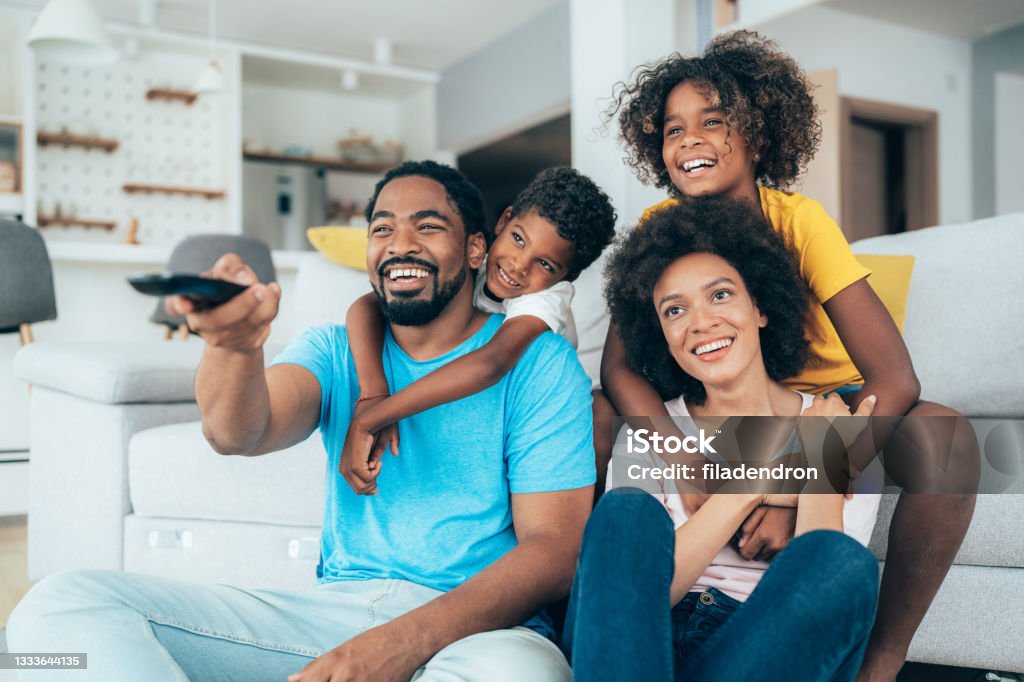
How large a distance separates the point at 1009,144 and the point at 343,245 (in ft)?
15.3

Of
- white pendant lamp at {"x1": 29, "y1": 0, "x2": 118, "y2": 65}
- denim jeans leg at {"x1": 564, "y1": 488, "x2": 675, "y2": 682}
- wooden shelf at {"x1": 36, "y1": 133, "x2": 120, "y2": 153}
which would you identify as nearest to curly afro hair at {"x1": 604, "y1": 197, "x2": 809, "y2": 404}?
denim jeans leg at {"x1": 564, "y1": 488, "x2": 675, "y2": 682}

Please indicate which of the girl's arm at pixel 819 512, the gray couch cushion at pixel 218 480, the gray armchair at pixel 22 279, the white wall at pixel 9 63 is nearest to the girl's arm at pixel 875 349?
the girl's arm at pixel 819 512

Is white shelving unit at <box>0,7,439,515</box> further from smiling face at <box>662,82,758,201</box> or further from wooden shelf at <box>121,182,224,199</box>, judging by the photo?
smiling face at <box>662,82,758,201</box>

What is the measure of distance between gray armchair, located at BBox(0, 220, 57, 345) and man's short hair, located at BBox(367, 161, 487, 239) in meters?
2.39

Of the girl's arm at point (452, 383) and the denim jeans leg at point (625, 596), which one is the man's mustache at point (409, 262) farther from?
the denim jeans leg at point (625, 596)

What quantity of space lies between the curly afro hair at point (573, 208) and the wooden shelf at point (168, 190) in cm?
451

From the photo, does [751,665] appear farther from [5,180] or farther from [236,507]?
[5,180]

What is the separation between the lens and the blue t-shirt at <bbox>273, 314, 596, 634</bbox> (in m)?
1.21

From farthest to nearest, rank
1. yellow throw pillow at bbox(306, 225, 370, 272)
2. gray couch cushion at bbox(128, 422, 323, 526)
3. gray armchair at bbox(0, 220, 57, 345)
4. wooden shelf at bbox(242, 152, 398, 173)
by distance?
wooden shelf at bbox(242, 152, 398, 173), gray armchair at bbox(0, 220, 57, 345), yellow throw pillow at bbox(306, 225, 370, 272), gray couch cushion at bbox(128, 422, 323, 526)

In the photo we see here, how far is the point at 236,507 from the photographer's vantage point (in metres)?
1.86

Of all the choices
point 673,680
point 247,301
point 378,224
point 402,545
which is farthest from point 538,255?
point 673,680

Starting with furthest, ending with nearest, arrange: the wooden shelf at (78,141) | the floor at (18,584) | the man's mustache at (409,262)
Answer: the wooden shelf at (78,141)
the floor at (18,584)
the man's mustache at (409,262)

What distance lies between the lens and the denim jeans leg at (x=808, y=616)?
87 cm

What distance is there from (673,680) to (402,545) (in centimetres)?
47
